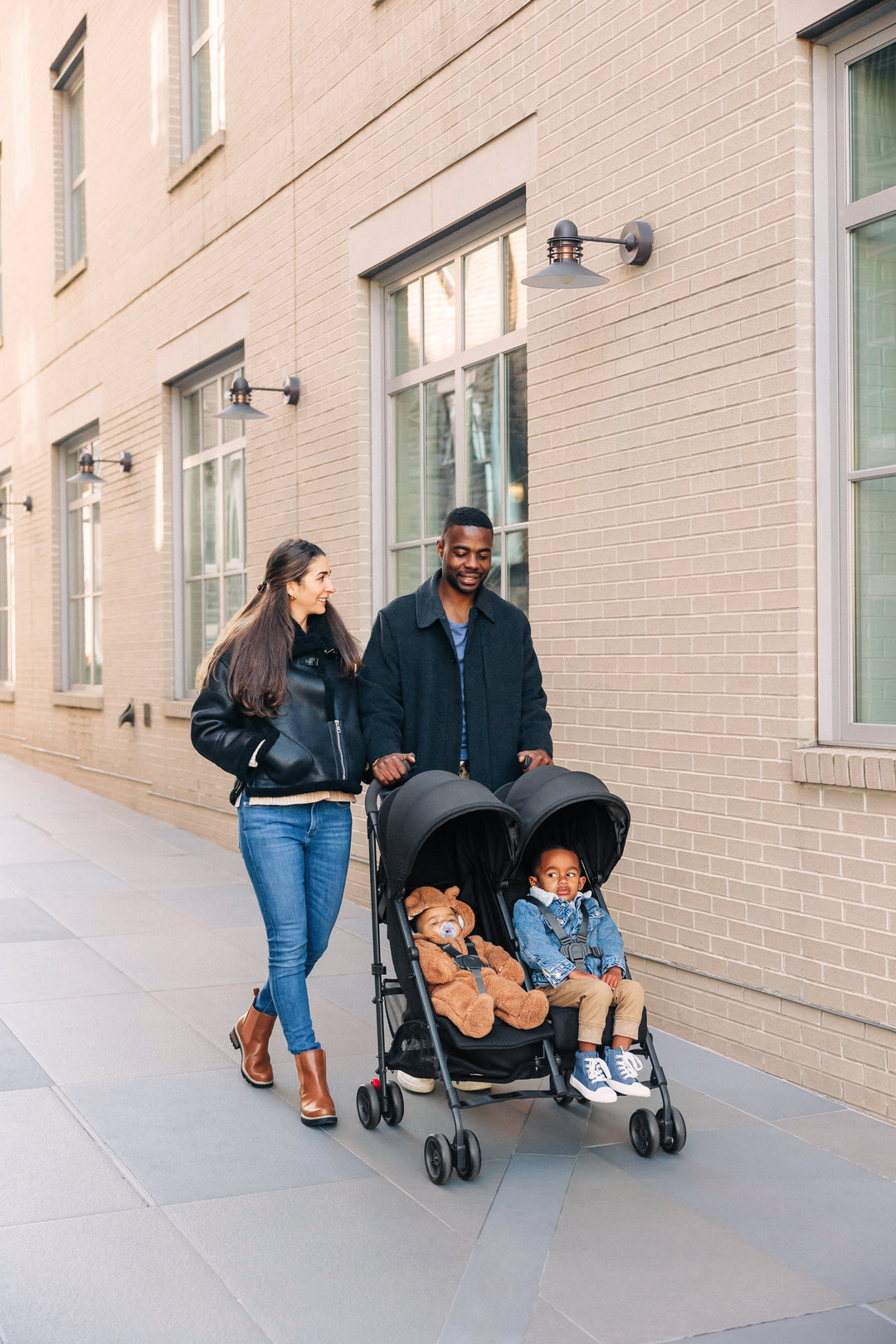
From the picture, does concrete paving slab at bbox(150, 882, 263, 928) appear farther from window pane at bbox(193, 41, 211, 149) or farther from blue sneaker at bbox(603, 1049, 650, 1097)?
window pane at bbox(193, 41, 211, 149)

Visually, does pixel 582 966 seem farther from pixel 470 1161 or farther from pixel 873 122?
pixel 873 122

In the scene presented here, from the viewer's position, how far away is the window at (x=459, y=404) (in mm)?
7070

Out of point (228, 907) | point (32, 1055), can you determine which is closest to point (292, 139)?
point (228, 907)

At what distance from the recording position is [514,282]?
7.07m

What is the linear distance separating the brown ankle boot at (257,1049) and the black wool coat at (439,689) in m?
1.06

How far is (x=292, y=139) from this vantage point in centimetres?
921

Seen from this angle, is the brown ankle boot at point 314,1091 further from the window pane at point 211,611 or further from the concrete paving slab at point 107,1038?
the window pane at point 211,611

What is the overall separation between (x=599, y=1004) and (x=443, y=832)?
82 centimetres

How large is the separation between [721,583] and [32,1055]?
3.23 m

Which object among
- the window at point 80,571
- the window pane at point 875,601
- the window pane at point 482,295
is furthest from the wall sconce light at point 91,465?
the window pane at point 875,601

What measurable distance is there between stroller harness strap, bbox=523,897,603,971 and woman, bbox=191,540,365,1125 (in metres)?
0.77

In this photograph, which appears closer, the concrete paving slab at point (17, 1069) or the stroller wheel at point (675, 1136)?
the stroller wheel at point (675, 1136)

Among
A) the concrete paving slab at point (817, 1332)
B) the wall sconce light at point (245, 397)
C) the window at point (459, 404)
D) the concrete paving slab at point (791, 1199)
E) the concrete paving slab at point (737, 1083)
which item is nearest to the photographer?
the concrete paving slab at point (817, 1332)

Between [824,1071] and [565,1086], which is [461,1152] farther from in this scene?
[824,1071]
